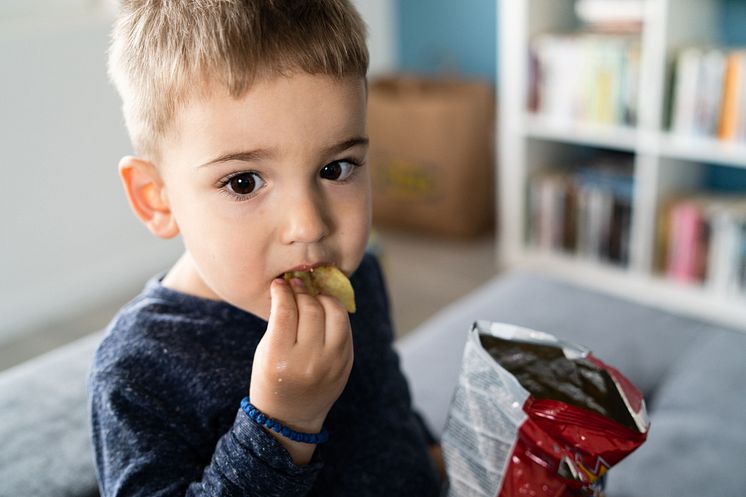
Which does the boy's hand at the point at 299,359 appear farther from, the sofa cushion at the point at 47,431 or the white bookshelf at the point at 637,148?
the white bookshelf at the point at 637,148

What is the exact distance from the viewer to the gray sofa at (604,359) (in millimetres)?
941

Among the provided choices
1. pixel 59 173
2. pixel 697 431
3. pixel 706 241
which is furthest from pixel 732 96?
pixel 59 173

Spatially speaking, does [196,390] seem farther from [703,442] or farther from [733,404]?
[733,404]

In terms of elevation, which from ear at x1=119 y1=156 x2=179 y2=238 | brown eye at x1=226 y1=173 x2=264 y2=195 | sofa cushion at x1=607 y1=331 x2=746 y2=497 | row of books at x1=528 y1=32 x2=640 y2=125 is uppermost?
brown eye at x1=226 y1=173 x2=264 y2=195

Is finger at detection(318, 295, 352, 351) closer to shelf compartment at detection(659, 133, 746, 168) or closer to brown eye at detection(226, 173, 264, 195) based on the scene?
brown eye at detection(226, 173, 264, 195)

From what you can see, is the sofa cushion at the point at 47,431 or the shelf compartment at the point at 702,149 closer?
the sofa cushion at the point at 47,431

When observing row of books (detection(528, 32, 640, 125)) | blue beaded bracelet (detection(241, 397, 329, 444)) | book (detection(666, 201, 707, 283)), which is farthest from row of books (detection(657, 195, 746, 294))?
blue beaded bracelet (detection(241, 397, 329, 444))

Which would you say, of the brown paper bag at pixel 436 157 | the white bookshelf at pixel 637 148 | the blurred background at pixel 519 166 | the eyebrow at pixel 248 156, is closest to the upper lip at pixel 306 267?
the eyebrow at pixel 248 156

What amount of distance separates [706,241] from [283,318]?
6.79 ft

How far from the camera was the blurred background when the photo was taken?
89.1 inches

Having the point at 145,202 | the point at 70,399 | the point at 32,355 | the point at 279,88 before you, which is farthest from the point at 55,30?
the point at 279,88

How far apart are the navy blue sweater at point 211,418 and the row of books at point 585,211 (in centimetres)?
183

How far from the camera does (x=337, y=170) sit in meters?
0.67

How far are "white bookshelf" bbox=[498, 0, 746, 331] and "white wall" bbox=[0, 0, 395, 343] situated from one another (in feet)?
4.62
